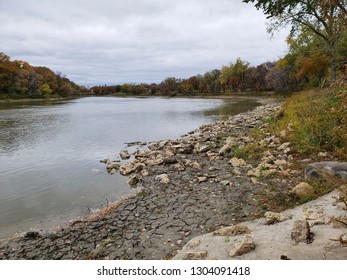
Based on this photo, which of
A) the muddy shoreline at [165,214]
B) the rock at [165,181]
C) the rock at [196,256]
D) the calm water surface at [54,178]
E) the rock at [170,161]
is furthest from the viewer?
the rock at [170,161]

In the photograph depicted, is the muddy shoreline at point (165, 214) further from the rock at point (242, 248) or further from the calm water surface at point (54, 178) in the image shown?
the rock at point (242, 248)

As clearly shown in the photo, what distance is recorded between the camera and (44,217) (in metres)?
7.34

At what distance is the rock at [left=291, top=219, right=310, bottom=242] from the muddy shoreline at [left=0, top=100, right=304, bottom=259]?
78.2 inches

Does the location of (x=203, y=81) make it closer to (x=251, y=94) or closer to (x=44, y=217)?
(x=251, y=94)

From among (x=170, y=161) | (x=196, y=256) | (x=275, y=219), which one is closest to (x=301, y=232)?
(x=275, y=219)

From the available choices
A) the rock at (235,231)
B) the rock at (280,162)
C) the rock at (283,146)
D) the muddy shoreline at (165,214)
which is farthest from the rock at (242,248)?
the rock at (283,146)

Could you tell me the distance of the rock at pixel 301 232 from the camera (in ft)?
11.6

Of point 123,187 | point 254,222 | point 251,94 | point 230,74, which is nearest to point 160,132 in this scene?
point 123,187

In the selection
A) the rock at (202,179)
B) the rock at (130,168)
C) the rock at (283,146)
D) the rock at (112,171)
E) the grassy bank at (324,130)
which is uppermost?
the grassy bank at (324,130)

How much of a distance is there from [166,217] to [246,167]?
4.16m

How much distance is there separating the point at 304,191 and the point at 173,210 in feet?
10.5

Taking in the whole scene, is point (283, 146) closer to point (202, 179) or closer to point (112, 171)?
point (202, 179)

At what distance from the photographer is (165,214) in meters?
6.43
